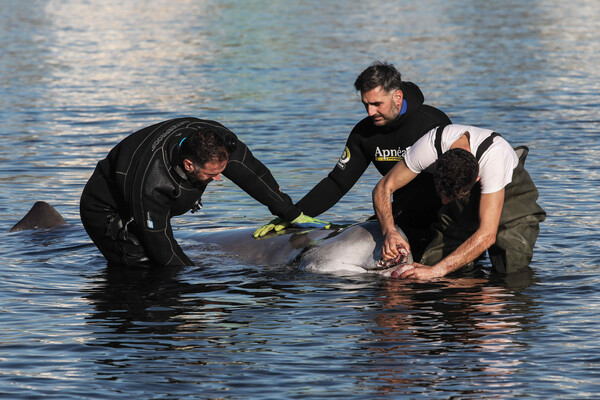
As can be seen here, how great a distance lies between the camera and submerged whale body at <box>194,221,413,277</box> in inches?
368

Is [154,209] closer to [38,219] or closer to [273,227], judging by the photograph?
[273,227]

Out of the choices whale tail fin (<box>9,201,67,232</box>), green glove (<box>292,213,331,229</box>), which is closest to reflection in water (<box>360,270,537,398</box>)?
green glove (<box>292,213,331,229</box>)

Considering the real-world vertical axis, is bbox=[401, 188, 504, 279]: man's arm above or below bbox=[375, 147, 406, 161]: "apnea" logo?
below

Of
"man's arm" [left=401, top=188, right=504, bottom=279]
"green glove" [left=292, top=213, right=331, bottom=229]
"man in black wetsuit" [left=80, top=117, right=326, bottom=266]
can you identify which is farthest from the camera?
"green glove" [left=292, top=213, right=331, bottom=229]

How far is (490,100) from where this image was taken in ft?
67.7

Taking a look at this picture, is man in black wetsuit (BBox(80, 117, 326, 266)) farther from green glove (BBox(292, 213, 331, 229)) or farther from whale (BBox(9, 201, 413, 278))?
whale (BBox(9, 201, 413, 278))

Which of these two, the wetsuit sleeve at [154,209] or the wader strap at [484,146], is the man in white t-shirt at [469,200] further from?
the wetsuit sleeve at [154,209]

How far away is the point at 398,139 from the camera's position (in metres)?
9.53

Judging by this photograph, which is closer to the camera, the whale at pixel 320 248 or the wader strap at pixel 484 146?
the wader strap at pixel 484 146

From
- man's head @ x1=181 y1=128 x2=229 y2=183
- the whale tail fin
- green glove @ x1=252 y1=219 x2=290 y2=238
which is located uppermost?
man's head @ x1=181 y1=128 x2=229 y2=183

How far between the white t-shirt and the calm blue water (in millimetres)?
1075

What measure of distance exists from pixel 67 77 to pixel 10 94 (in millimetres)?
2812

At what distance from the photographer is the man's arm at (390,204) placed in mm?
8812

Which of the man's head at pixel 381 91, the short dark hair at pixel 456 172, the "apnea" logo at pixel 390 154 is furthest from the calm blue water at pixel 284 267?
the man's head at pixel 381 91
